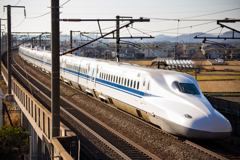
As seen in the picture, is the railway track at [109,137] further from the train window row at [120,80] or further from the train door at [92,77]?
the train door at [92,77]

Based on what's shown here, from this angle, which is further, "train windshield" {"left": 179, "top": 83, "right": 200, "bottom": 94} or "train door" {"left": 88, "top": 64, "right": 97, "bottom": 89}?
"train door" {"left": 88, "top": 64, "right": 97, "bottom": 89}

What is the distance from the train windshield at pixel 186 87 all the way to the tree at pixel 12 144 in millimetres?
12238

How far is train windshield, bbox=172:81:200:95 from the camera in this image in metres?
13.4

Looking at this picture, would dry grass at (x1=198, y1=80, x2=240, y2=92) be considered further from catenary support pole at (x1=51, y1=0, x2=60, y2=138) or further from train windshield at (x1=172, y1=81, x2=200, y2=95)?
catenary support pole at (x1=51, y1=0, x2=60, y2=138)

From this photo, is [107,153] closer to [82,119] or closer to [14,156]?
[82,119]

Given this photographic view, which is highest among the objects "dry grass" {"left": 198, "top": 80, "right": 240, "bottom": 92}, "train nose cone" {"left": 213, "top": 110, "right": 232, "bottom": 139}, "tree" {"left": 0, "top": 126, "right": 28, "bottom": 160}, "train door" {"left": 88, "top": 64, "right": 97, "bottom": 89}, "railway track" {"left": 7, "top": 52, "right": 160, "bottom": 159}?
"train door" {"left": 88, "top": 64, "right": 97, "bottom": 89}

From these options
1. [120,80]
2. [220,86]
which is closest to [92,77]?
[120,80]

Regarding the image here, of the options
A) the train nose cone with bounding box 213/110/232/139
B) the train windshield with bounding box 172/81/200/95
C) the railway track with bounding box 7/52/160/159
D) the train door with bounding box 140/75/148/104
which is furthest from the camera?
the train door with bounding box 140/75/148/104

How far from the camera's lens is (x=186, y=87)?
13602mm

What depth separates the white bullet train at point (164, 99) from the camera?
38.4 feet

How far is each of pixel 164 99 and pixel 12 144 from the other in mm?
12947

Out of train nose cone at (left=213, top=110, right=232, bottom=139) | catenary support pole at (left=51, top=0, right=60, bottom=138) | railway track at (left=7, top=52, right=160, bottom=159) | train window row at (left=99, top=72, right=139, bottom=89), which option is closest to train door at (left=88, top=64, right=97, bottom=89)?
train window row at (left=99, top=72, right=139, bottom=89)

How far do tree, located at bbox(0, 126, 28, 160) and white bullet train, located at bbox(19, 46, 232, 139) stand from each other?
6.39 m

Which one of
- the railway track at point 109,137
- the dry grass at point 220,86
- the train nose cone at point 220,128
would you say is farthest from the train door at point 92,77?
the dry grass at point 220,86
